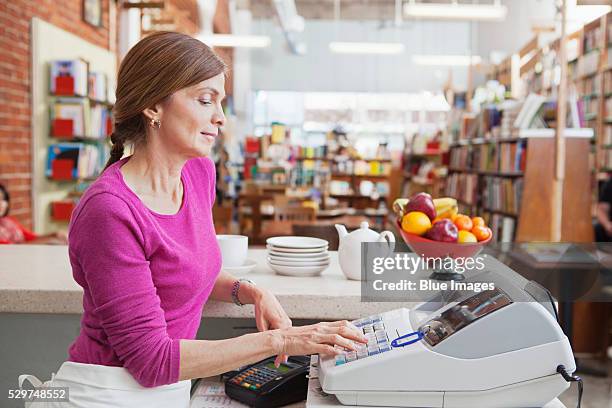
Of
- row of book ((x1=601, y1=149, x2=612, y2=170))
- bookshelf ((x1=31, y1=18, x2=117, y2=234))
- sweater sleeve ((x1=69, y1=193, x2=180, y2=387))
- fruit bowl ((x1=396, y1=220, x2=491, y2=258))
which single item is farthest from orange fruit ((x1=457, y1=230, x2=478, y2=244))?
row of book ((x1=601, y1=149, x2=612, y2=170))

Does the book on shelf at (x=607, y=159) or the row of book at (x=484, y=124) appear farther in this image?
the book on shelf at (x=607, y=159)

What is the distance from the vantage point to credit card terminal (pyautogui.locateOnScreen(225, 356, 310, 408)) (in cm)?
151

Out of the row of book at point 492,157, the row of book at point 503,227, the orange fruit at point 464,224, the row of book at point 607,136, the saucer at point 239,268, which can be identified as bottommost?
the row of book at point 503,227

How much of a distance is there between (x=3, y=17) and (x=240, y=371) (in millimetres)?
4688

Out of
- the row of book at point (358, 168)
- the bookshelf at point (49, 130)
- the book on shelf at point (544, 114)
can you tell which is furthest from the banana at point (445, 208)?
the row of book at point (358, 168)

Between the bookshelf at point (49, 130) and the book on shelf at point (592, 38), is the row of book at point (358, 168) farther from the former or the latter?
the bookshelf at point (49, 130)

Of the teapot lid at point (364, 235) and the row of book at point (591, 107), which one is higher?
the row of book at point (591, 107)

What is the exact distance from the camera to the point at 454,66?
15.7 metres

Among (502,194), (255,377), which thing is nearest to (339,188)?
(502,194)

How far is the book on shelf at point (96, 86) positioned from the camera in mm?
6500

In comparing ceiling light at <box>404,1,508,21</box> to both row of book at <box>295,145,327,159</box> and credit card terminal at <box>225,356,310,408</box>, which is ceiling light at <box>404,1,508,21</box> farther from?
credit card terminal at <box>225,356,310,408</box>

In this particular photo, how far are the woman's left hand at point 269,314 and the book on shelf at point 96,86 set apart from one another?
533 cm

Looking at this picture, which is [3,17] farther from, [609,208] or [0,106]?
[609,208]

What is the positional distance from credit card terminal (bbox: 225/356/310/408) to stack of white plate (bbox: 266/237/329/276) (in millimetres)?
348
